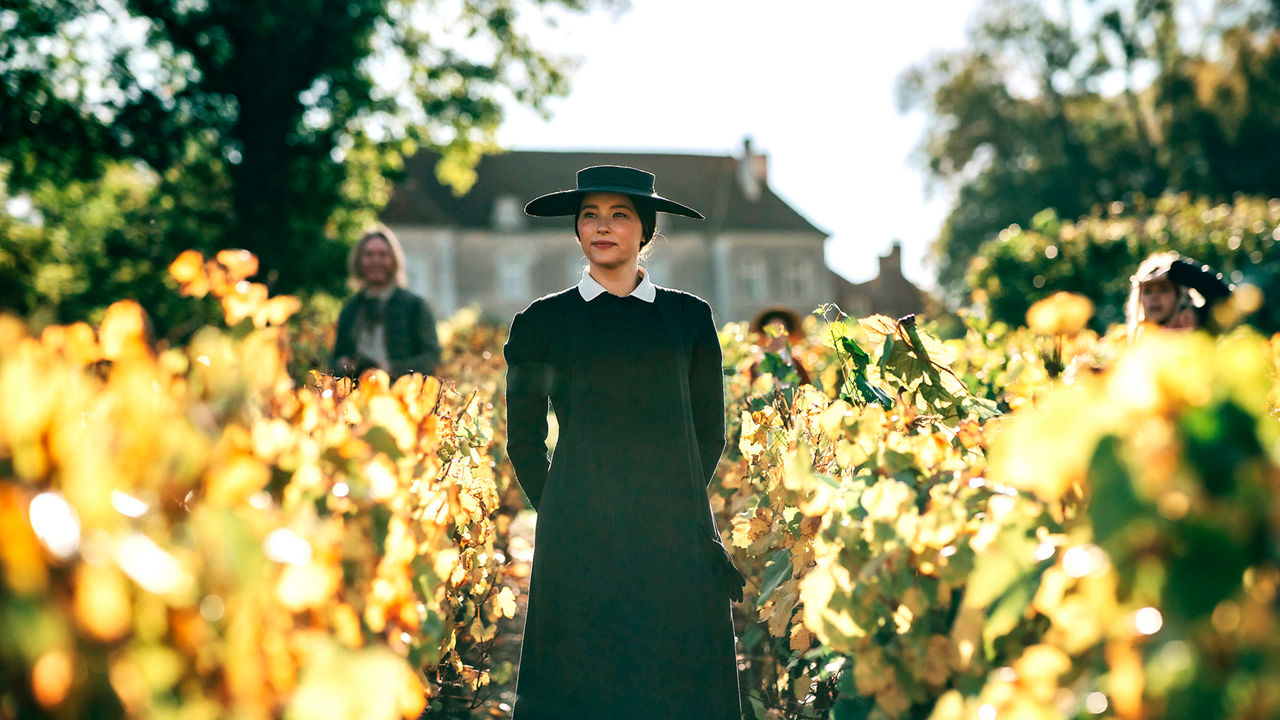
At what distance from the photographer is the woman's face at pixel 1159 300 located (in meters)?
4.29

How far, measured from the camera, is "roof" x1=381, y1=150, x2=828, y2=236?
119ft

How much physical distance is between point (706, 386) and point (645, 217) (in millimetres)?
536

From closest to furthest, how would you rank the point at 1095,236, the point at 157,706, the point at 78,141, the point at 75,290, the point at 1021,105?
the point at 157,706
the point at 1095,236
the point at 78,141
the point at 75,290
the point at 1021,105

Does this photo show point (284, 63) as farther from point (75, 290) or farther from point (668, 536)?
point (668, 536)

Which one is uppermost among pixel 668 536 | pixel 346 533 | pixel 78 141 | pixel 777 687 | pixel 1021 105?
pixel 1021 105

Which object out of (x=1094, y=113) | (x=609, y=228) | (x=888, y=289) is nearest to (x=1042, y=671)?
(x=609, y=228)

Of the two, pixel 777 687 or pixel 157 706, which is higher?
pixel 157 706

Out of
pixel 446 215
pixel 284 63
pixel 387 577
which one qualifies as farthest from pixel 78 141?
pixel 446 215

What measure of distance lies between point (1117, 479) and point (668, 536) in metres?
1.71

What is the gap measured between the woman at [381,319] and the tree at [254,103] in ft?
32.3

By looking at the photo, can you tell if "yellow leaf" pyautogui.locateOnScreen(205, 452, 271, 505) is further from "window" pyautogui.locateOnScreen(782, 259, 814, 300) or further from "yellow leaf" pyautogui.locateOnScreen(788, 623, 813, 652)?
"window" pyautogui.locateOnScreen(782, 259, 814, 300)

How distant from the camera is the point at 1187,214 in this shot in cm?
1231

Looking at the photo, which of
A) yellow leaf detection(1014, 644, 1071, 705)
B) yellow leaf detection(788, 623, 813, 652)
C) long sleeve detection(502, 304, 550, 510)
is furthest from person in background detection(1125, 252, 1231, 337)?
yellow leaf detection(1014, 644, 1071, 705)

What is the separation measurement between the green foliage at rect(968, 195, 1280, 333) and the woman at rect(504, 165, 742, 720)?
31.8 feet
